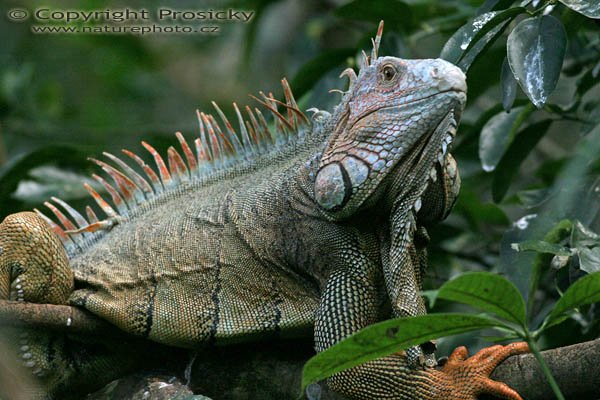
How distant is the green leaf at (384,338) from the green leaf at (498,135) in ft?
9.08

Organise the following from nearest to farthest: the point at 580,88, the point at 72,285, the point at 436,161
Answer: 1. the point at 436,161
2. the point at 72,285
3. the point at 580,88

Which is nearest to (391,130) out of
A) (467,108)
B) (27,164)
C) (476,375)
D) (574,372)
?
(476,375)

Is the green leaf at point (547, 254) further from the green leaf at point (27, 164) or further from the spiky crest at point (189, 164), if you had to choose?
the green leaf at point (27, 164)

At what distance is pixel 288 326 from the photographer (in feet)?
A: 15.3

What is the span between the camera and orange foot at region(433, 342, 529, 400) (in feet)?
13.3

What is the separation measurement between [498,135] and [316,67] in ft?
5.43

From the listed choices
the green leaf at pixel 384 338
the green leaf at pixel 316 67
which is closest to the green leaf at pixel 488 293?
the green leaf at pixel 384 338

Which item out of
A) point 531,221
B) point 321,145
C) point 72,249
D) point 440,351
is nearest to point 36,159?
point 72,249

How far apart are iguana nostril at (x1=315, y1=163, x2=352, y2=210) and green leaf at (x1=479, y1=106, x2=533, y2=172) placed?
4.56ft

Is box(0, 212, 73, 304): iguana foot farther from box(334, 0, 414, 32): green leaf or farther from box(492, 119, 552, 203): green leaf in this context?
box(492, 119, 552, 203): green leaf

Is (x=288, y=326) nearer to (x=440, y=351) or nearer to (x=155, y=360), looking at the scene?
(x=155, y=360)

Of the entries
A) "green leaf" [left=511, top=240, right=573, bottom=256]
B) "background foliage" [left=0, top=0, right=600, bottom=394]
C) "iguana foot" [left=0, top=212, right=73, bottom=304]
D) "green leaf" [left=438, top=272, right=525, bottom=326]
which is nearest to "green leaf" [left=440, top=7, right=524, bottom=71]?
"background foliage" [left=0, top=0, right=600, bottom=394]

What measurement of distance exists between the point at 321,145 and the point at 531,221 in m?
1.45

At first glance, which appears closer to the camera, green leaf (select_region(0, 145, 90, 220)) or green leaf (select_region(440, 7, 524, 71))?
green leaf (select_region(440, 7, 524, 71))
